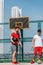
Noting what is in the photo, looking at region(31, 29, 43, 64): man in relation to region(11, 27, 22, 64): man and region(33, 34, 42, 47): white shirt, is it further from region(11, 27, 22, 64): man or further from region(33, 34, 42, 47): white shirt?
region(11, 27, 22, 64): man

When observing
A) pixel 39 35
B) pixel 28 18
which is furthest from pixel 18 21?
pixel 39 35

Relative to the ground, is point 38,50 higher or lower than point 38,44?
lower

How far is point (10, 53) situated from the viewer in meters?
10.4

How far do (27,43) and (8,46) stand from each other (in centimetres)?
74

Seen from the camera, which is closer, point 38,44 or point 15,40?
point 38,44

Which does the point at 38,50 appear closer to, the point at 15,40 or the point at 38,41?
the point at 38,41

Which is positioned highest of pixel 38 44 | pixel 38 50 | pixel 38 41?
pixel 38 41

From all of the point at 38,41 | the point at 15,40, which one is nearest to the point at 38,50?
the point at 38,41

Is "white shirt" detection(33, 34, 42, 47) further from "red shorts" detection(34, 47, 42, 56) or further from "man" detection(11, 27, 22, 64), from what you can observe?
"man" detection(11, 27, 22, 64)

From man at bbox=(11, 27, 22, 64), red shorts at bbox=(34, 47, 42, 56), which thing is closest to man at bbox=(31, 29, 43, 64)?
red shorts at bbox=(34, 47, 42, 56)

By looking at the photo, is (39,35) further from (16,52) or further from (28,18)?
(28,18)

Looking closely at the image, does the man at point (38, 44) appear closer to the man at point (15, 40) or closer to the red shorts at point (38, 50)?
the red shorts at point (38, 50)

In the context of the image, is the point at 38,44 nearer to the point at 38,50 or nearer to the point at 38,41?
the point at 38,41

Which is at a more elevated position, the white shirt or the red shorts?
the white shirt
